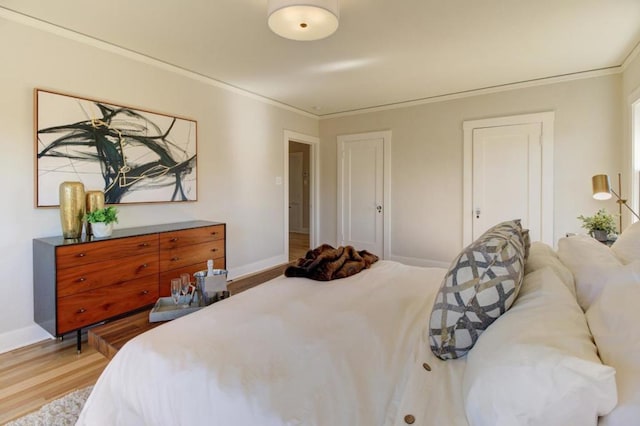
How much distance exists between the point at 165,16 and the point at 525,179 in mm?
4268

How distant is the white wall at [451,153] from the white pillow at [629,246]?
112 inches

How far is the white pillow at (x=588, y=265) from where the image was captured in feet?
3.96

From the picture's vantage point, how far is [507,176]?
4.20 metres

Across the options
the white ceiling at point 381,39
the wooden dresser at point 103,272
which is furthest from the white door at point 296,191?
the wooden dresser at point 103,272

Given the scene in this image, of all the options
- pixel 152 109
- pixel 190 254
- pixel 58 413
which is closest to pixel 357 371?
pixel 58 413

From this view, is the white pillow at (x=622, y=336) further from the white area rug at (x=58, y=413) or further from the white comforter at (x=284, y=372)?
the white area rug at (x=58, y=413)

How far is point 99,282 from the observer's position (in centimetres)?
253

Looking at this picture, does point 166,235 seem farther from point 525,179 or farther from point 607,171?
point 607,171

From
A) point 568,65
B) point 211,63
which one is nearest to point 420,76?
point 568,65

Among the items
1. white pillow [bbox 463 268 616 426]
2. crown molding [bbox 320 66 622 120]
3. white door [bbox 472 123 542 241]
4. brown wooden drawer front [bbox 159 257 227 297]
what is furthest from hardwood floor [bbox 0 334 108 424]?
crown molding [bbox 320 66 622 120]

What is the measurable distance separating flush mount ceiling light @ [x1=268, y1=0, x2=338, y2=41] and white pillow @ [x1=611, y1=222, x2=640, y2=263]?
1.98 meters

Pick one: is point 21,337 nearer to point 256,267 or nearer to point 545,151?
point 256,267

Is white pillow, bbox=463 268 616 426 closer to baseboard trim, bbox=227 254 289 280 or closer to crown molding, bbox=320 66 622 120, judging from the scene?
baseboard trim, bbox=227 254 289 280

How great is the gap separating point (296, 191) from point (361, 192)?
3621 millimetres
